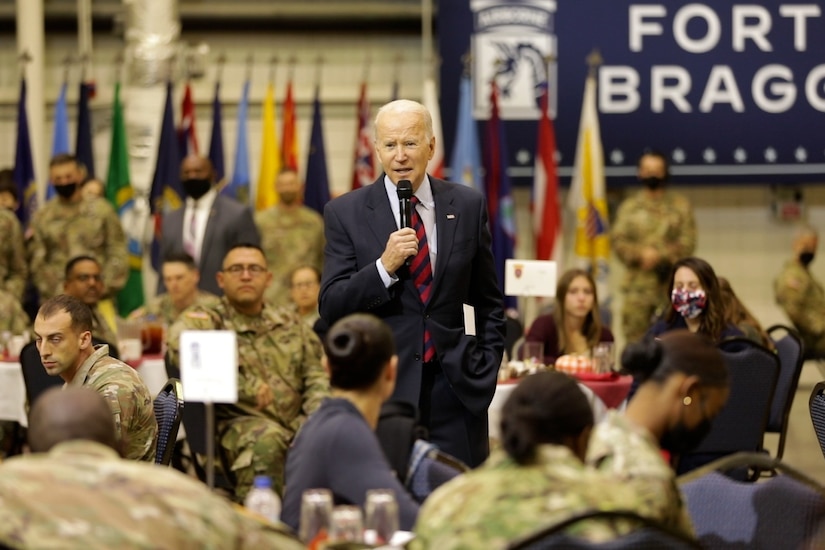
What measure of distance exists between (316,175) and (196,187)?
2082 mm

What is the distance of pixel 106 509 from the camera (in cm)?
256

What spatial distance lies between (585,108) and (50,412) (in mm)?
8575

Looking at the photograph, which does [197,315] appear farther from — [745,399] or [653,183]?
[653,183]

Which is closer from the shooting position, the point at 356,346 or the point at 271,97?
the point at 356,346

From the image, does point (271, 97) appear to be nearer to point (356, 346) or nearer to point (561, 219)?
point (561, 219)

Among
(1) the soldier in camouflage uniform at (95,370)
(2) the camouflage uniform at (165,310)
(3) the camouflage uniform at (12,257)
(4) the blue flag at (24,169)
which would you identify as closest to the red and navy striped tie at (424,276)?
(1) the soldier in camouflage uniform at (95,370)

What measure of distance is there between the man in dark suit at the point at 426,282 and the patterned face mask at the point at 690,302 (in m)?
2.27

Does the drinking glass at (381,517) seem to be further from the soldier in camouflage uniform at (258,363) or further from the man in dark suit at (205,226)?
the man in dark suit at (205,226)

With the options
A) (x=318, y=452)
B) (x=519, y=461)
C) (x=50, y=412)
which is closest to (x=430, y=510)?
(x=519, y=461)

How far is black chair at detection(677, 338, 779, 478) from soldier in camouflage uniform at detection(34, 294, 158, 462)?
246cm

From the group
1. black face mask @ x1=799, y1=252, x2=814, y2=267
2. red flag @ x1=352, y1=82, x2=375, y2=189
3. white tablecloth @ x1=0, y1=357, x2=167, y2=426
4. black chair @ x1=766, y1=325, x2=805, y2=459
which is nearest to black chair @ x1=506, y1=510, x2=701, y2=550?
black chair @ x1=766, y1=325, x2=805, y2=459

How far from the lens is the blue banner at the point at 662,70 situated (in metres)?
11.4

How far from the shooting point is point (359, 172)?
436 inches

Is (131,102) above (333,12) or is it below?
below
